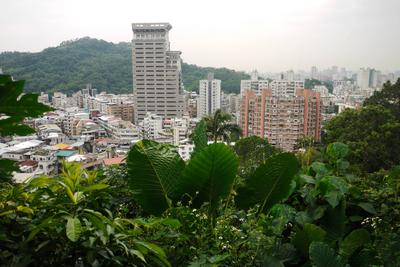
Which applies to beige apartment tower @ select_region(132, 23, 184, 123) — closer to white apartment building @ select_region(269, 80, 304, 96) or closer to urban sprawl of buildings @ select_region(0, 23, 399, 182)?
urban sprawl of buildings @ select_region(0, 23, 399, 182)

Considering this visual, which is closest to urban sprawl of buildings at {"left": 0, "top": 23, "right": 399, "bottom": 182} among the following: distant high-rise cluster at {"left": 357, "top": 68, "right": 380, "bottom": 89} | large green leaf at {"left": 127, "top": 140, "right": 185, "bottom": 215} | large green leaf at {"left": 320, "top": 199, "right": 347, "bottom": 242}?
distant high-rise cluster at {"left": 357, "top": 68, "right": 380, "bottom": 89}

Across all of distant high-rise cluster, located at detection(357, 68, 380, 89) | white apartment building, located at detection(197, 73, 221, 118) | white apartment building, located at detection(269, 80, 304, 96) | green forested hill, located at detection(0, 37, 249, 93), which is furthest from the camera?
distant high-rise cluster, located at detection(357, 68, 380, 89)

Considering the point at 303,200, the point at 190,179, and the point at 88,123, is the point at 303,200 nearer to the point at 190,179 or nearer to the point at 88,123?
the point at 190,179

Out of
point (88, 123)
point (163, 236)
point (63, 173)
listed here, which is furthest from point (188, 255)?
point (88, 123)

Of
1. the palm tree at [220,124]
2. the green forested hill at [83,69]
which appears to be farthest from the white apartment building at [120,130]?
the palm tree at [220,124]

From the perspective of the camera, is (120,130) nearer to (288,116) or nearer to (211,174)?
(288,116)

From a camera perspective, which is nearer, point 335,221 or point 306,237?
point 306,237

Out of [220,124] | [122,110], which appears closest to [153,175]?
[220,124]

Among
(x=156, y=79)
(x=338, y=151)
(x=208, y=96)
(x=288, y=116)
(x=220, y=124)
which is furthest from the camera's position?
(x=208, y=96)
